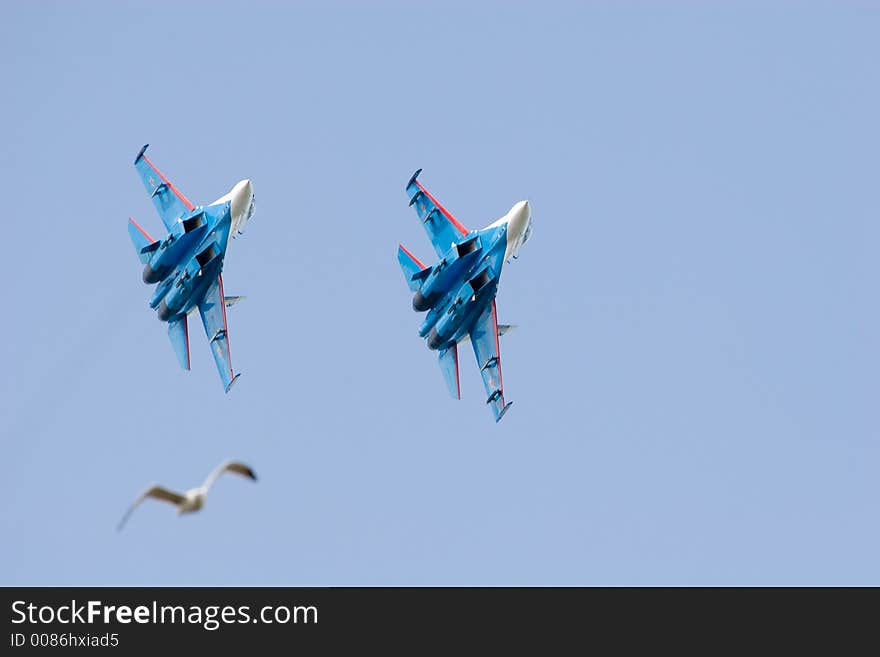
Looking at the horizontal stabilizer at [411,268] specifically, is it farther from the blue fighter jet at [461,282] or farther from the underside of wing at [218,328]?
the underside of wing at [218,328]

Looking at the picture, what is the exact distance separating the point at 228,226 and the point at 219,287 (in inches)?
148

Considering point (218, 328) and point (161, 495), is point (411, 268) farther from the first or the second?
point (161, 495)

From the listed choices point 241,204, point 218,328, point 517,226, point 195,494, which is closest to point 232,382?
point 218,328

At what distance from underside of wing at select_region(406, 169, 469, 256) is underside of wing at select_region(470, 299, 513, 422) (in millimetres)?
4230

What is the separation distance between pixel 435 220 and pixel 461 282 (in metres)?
4.41

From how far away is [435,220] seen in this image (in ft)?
352

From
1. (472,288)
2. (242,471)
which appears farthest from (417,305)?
(242,471)

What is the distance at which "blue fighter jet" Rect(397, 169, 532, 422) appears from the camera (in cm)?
10412

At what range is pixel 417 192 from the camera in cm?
10750

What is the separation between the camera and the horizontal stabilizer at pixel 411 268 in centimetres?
10531

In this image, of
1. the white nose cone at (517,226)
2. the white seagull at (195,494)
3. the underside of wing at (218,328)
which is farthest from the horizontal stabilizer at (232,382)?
the white seagull at (195,494)

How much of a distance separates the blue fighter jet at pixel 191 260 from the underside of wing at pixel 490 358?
12562 mm
